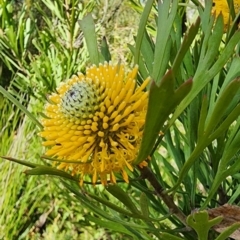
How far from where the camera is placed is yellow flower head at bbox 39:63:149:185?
1.23 feet

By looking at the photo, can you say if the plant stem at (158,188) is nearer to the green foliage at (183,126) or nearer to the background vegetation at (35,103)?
the green foliage at (183,126)

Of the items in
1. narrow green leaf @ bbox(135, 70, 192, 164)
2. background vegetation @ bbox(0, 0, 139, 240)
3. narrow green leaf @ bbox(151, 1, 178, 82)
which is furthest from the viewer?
background vegetation @ bbox(0, 0, 139, 240)

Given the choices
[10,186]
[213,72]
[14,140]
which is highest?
[213,72]

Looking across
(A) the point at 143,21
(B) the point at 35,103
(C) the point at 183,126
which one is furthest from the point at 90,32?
(B) the point at 35,103

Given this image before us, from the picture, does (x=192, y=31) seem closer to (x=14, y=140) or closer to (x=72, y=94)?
(x=72, y=94)

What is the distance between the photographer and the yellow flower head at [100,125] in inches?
14.7

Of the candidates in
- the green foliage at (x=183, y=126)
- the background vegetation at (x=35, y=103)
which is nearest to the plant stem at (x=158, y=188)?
the green foliage at (x=183, y=126)

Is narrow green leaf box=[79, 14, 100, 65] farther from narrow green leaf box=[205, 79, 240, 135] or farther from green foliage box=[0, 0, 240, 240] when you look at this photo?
narrow green leaf box=[205, 79, 240, 135]

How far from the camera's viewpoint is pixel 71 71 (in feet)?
3.46

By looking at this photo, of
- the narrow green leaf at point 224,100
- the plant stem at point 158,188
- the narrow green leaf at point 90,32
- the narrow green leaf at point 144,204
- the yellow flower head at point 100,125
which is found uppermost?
the narrow green leaf at point 90,32

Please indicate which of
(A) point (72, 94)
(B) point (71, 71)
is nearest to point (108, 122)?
(A) point (72, 94)

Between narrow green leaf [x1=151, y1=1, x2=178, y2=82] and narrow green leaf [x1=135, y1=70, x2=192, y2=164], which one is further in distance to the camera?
narrow green leaf [x1=151, y1=1, x2=178, y2=82]

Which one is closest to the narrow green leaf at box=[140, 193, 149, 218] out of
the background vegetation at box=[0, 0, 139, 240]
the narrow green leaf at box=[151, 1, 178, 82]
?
the narrow green leaf at box=[151, 1, 178, 82]

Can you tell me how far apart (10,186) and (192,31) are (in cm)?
117
